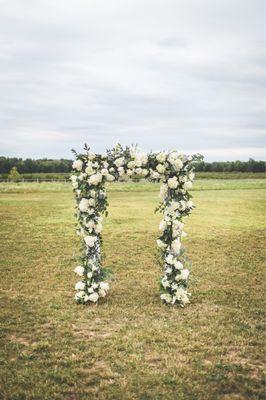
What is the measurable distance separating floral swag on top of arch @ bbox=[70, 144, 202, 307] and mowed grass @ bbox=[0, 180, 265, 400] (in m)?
0.56

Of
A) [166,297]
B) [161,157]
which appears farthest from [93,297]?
[161,157]

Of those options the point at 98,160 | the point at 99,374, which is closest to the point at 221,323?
the point at 99,374

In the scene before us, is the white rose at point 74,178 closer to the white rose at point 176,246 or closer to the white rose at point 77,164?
the white rose at point 77,164

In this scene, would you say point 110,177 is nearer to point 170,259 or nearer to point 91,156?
point 91,156

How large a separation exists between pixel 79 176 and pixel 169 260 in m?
3.04

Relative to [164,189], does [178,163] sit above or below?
above

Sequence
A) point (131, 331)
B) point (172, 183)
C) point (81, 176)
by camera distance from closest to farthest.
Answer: point (131, 331) → point (172, 183) → point (81, 176)

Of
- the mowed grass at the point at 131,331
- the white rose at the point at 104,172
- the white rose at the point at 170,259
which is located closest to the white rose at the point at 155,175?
the white rose at the point at 104,172

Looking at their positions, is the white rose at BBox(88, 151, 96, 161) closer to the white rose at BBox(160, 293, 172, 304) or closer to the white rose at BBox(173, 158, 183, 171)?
the white rose at BBox(173, 158, 183, 171)

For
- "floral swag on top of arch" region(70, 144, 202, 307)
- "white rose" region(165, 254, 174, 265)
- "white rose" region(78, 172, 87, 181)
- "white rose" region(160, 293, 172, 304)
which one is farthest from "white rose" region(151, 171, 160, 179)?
"white rose" region(160, 293, 172, 304)

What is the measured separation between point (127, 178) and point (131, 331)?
3.64m

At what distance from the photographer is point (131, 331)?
8328 mm

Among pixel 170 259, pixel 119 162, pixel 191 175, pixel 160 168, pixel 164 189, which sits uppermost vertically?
pixel 119 162

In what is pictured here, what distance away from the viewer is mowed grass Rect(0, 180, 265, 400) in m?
6.27
